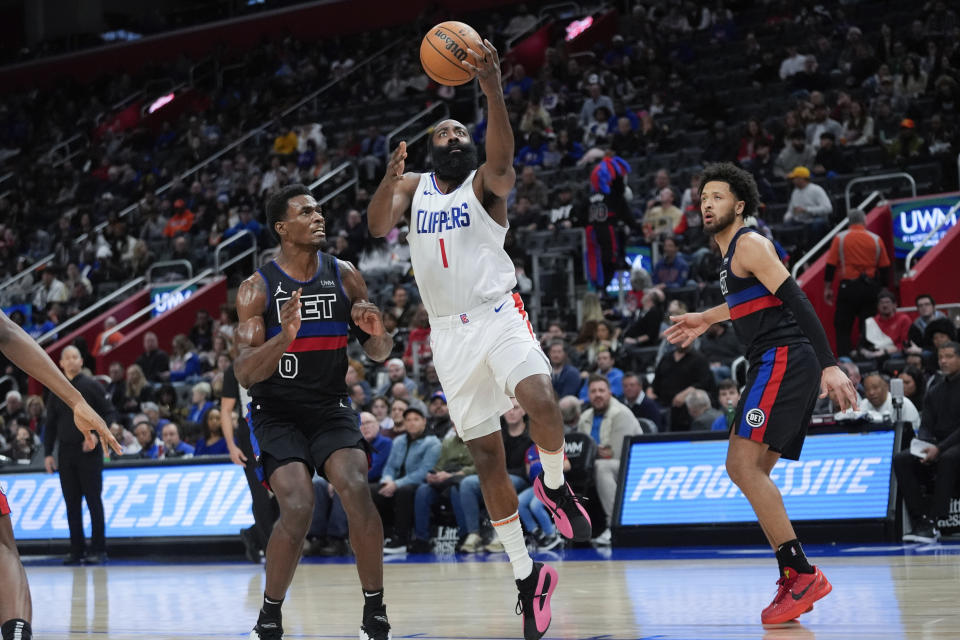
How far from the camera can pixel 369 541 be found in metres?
5.64

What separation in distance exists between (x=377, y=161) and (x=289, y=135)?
10.5 feet

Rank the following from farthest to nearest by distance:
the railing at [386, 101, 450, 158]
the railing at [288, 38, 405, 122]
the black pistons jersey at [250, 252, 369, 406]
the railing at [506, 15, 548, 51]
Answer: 1. the railing at [288, 38, 405, 122]
2. the railing at [506, 15, 548, 51]
3. the railing at [386, 101, 450, 158]
4. the black pistons jersey at [250, 252, 369, 406]

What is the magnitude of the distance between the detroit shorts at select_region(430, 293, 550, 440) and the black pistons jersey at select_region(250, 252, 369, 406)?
512mm

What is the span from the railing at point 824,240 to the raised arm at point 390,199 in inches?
349

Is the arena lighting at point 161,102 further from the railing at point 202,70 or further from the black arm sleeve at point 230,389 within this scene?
the black arm sleeve at point 230,389

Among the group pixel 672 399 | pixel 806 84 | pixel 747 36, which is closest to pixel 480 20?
pixel 747 36

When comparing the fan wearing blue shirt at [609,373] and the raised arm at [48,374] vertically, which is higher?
the raised arm at [48,374]

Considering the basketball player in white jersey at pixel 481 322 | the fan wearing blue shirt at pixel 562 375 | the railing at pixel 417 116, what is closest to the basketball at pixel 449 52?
the basketball player in white jersey at pixel 481 322

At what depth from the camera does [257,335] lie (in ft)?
19.1

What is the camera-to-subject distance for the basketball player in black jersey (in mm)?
5617

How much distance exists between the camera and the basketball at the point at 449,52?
5.96 meters

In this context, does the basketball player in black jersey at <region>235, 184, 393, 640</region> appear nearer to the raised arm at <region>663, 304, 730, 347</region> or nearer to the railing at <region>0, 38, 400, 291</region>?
the raised arm at <region>663, 304, 730, 347</region>

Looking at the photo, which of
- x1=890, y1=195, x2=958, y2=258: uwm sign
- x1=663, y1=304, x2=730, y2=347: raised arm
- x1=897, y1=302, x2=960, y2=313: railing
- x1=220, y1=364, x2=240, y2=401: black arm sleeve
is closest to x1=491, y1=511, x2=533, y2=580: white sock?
x1=663, y1=304, x2=730, y2=347: raised arm

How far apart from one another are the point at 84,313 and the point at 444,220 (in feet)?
55.7
